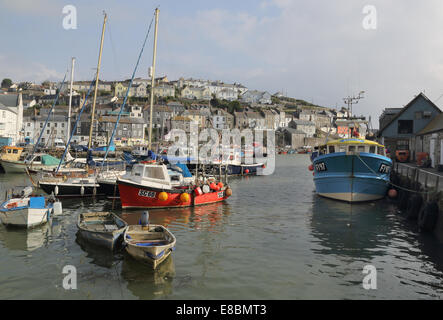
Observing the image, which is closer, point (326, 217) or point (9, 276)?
point (9, 276)

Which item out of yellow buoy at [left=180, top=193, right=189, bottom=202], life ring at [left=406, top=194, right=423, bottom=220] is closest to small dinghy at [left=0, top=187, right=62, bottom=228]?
yellow buoy at [left=180, top=193, right=189, bottom=202]

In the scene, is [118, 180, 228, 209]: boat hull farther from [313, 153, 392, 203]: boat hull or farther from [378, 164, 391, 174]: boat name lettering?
[378, 164, 391, 174]: boat name lettering

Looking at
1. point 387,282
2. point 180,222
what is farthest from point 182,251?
point 387,282

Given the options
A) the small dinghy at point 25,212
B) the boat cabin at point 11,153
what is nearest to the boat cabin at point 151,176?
the small dinghy at point 25,212

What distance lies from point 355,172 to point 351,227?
7.48 m

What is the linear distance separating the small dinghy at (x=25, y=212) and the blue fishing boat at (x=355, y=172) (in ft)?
64.6

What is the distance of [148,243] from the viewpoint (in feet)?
42.6

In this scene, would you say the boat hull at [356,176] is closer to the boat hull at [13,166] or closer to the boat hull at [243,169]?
the boat hull at [243,169]

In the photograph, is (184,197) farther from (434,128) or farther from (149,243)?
(434,128)

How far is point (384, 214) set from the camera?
22875mm

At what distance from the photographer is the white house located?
271 ft

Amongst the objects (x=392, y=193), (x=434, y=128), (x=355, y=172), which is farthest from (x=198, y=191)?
(x=434, y=128)
